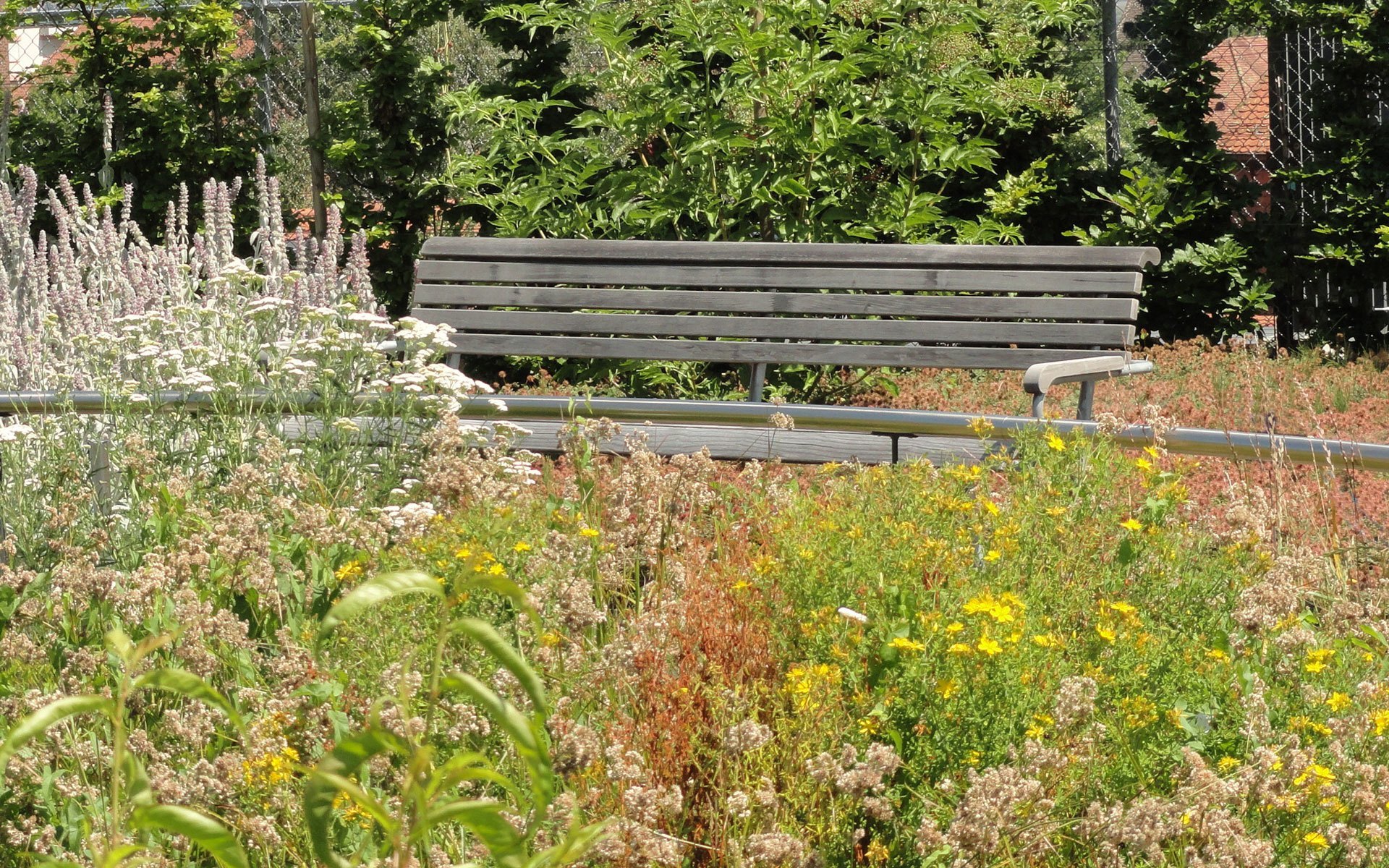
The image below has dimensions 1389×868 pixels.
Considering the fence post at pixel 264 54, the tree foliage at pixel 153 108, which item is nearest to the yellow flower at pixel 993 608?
the tree foliage at pixel 153 108

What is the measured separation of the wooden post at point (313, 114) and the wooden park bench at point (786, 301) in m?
3.29

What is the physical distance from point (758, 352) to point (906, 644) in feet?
11.2

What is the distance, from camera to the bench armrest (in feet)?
13.3

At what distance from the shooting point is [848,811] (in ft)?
6.53

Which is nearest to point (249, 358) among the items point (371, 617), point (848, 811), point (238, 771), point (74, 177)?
point (371, 617)

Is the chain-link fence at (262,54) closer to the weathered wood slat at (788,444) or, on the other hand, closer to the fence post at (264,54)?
the fence post at (264,54)

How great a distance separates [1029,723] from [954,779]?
14 centimetres

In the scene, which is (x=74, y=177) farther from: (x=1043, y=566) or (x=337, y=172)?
(x=1043, y=566)

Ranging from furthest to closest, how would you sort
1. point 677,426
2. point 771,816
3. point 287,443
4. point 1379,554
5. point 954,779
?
1. point 677,426
2. point 287,443
3. point 1379,554
4. point 954,779
5. point 771,816

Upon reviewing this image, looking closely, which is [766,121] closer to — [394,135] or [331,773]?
[394,135]

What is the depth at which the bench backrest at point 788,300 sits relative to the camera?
5.18 metres

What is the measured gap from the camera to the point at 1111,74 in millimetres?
8297

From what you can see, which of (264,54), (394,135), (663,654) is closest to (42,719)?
(663,654)

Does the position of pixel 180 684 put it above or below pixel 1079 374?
above
